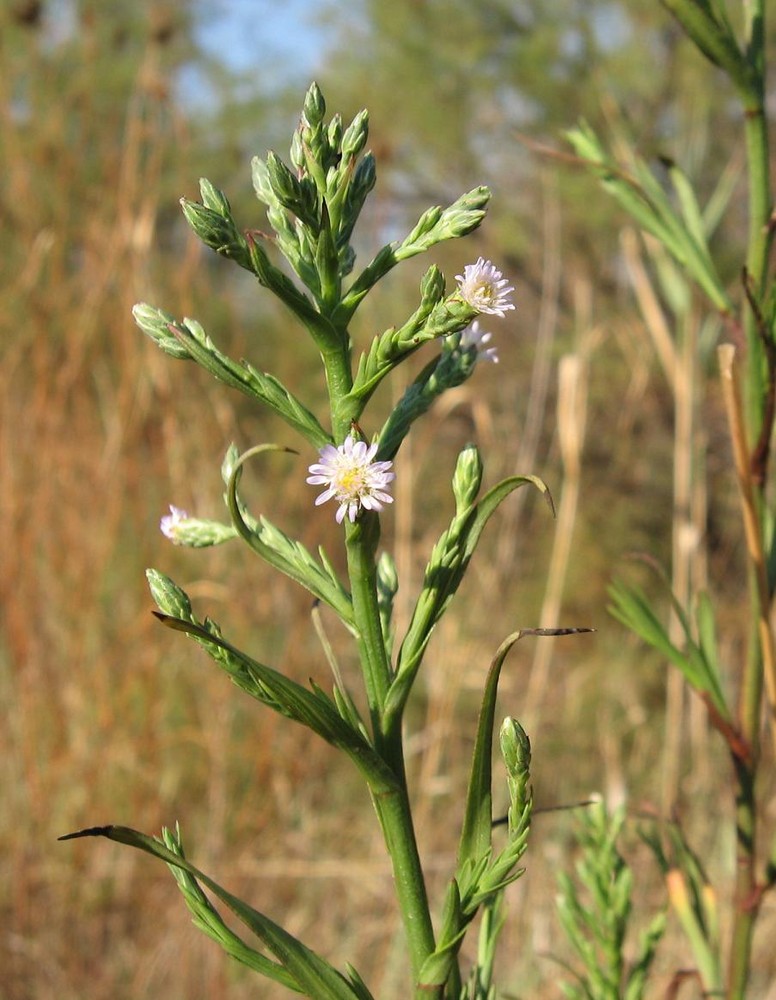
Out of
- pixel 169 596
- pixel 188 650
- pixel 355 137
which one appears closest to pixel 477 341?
pixel 355 137

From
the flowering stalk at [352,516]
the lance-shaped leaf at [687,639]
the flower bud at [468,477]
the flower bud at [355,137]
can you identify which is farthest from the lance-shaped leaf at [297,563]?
the lance-shaped leaf at [687,639]

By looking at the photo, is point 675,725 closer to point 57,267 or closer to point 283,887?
point 283,887

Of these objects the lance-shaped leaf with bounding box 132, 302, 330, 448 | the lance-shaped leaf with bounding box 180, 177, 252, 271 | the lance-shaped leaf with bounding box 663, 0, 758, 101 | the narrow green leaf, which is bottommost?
A: the narrow green leaf

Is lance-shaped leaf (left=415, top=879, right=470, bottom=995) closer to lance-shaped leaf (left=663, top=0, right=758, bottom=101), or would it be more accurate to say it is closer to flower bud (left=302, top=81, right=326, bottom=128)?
flower bud (left=302, top=81, right=326, bottom=128)

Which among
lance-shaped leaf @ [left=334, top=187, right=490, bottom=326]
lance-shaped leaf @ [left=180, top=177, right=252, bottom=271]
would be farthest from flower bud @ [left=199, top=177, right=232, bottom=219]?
lance-shaped leaf @ [left=334, top=187, right=490, bottom=326]

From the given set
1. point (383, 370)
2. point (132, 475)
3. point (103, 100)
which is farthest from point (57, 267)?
point (103, 100)

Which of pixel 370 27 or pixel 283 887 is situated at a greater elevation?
pixel 370 27
